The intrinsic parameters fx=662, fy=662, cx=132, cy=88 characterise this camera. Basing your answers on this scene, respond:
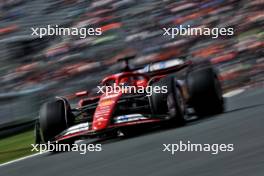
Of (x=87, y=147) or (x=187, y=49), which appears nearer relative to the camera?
(x=87, y=147)

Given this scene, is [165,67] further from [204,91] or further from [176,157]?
[176,157]

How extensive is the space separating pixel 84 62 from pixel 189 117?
186 inches

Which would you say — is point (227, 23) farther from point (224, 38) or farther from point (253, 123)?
point (253, 123)

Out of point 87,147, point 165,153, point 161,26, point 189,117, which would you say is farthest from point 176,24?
point 165,153

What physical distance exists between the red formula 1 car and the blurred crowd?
12.7 feet

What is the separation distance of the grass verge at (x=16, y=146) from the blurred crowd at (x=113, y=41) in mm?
1416

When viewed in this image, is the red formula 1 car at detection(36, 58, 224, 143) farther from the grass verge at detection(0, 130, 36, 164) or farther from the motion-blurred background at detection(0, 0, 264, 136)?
the motion-blurred background at detection(0, 0, 264, 136)

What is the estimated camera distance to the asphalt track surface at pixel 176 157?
535 cm

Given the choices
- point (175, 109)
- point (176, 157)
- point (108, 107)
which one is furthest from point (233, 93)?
point (176, 157)

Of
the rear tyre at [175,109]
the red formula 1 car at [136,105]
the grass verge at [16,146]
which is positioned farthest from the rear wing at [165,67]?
the grass verge at [16,146]

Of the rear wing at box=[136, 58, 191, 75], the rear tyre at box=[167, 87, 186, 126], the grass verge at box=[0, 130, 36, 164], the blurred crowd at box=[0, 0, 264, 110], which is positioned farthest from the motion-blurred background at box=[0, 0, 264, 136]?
the rear tyre at box=[167, 87, 186, 126]

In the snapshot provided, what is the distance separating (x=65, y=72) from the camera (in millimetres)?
13852

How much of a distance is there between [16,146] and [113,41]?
4.87 meters

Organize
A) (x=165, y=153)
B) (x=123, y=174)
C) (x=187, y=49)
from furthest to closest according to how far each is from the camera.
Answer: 1. (x=187, y=49)
2. (x=165, y=153)
3. (x=123, y=174)
